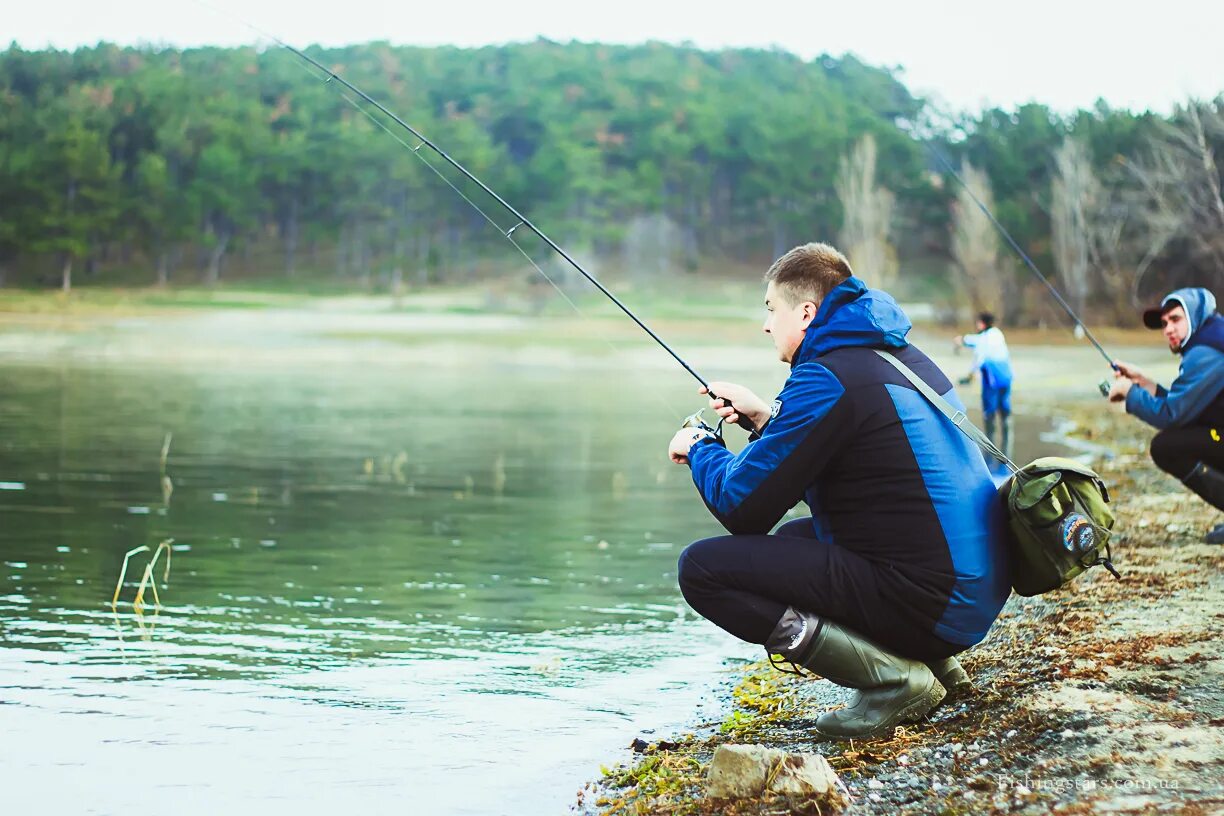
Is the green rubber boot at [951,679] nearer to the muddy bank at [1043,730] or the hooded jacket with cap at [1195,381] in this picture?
the muddy bank at [1043,730]

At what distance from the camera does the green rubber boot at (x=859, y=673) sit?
12.5 feet

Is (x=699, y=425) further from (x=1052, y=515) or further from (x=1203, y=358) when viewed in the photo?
(x=1203, y=358)

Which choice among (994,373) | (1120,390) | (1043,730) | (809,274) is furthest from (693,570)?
(994,373)

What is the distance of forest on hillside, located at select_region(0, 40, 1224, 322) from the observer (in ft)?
188

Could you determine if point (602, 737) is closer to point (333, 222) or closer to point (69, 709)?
point (69, 709)

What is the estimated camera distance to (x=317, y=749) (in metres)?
4.73

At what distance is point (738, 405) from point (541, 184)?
6655cm

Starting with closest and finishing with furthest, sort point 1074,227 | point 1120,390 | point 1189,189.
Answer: point 1120,390, point 1189,189, point 1074,227

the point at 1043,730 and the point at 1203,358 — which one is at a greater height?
the point at 1203,358

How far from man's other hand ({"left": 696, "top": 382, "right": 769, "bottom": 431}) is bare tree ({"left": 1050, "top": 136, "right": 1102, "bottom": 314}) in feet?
160

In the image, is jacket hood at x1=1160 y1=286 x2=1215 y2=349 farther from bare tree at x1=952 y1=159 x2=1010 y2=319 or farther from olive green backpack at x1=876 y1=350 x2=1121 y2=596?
bare tree at x1=952 y1=159 x2=1010 y2=319

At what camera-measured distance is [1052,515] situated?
12.0ft

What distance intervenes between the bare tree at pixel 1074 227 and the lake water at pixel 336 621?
37143mm

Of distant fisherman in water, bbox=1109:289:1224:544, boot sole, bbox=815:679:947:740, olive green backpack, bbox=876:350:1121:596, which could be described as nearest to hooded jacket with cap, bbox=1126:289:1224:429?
distant fisherman in water, bbox=1109:289:1224:544
